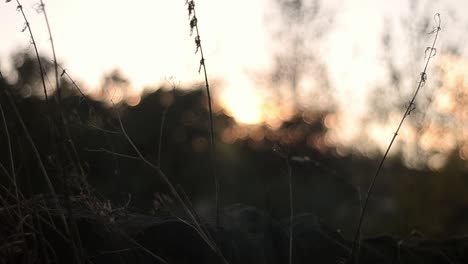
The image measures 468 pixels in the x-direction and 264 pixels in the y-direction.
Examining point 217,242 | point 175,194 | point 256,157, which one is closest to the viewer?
point 175,194

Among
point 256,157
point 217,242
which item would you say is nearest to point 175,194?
point 217,242

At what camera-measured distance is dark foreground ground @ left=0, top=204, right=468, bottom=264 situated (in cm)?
268

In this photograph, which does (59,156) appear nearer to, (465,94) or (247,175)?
(465,94)

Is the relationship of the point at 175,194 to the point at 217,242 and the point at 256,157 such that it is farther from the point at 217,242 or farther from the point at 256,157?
the point at 256,157

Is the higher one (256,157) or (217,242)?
(217,242)

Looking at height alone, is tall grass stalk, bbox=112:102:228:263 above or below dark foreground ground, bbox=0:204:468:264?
above

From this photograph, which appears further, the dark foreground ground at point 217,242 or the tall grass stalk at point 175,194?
the dark foreground ground at point 217,242

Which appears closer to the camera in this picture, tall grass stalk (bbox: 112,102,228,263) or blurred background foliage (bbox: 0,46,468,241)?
tall grass stalk (bbox: 112,102,228,263)

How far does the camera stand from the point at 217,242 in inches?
→ 110

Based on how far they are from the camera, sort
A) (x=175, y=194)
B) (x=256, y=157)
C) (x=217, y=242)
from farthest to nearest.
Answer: (x=256, y=157) → (x=217, y=242) → (x=175, y=194)

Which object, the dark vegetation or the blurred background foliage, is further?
the blurred background foliage

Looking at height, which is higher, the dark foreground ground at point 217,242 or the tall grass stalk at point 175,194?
the tall grass stalk at point 175,194

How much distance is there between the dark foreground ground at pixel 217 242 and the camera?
2.68 m

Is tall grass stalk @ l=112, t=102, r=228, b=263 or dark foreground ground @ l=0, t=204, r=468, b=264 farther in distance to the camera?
dark foreground ground @ l=0, t=204, r=468, b=264
